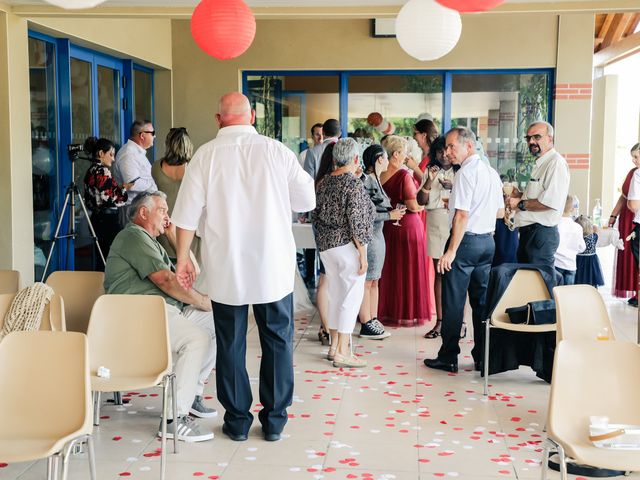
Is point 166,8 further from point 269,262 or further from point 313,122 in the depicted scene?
point 313,122

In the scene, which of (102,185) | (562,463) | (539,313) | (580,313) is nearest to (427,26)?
(580,313)

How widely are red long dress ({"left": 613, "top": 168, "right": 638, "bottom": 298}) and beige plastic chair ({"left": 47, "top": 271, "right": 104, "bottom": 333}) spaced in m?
5.98

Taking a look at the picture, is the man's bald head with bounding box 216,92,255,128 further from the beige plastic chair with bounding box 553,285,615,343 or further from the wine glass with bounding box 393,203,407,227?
the wine glass with bounding box 393,203,407,227

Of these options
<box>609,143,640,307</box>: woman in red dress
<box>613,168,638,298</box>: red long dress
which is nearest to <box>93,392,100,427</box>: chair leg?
<box>609,143,640,307</box>: woman in red dress

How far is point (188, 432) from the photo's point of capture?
4.45 m

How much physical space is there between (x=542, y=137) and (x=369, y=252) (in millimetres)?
1645

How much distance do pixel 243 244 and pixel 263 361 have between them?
2.21ft

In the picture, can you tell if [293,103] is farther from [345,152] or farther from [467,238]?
[467,238]

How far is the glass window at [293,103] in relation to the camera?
11211mm

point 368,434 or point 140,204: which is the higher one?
point 140,204

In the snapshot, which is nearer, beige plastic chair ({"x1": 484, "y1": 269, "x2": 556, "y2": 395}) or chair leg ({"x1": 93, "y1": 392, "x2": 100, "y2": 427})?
chair leg ({"x1": 93, "y1": 392, "x2": 100, "y2": 427})

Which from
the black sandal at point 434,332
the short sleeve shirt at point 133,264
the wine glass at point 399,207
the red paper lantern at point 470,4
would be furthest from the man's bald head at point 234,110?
the black sandal at point 434,332

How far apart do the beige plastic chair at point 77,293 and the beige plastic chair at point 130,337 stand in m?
0.69

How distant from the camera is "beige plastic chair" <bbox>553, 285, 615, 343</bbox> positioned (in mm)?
4648
